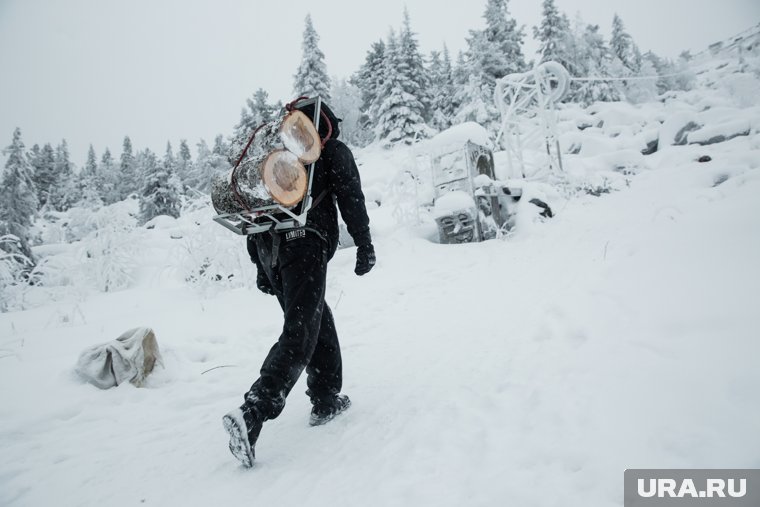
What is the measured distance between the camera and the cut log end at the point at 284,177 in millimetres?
1919

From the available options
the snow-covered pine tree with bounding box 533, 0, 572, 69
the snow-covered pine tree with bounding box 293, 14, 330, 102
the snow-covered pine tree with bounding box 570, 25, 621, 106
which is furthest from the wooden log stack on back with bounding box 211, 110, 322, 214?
the snow-covered pine tree with bounding box 570, 25, 621, 106

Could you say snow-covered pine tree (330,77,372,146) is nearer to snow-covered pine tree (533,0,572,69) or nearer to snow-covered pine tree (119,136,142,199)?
snow-covered pine tree (533,0,572,69)

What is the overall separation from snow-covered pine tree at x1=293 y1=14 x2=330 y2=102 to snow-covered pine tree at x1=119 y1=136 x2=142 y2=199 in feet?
92.7

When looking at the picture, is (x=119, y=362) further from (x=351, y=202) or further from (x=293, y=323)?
(x=351, y=202)

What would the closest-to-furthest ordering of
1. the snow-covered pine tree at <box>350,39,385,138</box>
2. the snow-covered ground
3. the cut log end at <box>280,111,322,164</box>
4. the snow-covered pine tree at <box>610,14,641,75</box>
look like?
the snow-covered ground
the cut log end at <box>280,111,322,164</box>
the snow-covered pine tree at <box>350,39,385,138</box>
the snow-covered pine tree at <box>610,14,641,75</box>

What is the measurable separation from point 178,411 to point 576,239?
5.70 metres

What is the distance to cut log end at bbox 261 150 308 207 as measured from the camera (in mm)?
1919

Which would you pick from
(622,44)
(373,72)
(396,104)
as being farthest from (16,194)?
(622,44)

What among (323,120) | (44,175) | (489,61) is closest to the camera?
(323,120)

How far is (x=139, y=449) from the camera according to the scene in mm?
2334

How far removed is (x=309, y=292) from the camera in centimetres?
215

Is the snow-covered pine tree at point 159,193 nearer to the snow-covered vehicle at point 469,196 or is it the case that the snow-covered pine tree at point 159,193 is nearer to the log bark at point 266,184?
the snow-covered vehicle at point 469,196

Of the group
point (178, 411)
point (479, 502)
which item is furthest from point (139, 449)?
point (479, 502)

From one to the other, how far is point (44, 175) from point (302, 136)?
58.0m
